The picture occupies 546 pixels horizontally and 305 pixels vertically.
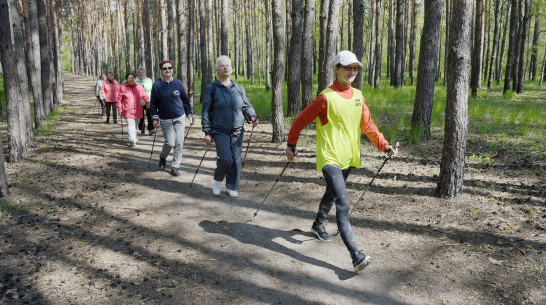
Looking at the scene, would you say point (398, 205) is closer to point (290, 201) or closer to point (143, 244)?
point (290, 201)

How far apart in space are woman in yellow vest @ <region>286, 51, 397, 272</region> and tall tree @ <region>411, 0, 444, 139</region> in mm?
5865

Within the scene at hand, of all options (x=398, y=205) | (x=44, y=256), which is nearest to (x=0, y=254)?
(x=44, y=256)

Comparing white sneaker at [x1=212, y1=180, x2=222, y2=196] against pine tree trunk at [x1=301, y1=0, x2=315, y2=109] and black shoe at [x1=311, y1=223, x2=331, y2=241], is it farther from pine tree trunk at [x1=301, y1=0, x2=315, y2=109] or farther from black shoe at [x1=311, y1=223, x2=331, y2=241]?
pine tree trunk at [x1=301, y1=0, x2=315, y2=109]

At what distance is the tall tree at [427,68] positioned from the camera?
903cm

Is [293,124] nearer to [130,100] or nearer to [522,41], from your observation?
[130,100]

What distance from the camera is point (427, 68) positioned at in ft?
30.9

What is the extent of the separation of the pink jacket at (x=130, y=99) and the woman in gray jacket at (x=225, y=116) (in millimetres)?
5132

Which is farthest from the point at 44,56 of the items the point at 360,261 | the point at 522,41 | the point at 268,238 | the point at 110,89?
the point at 522,41

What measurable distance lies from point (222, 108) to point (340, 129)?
263 cm

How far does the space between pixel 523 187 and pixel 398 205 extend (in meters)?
2.19

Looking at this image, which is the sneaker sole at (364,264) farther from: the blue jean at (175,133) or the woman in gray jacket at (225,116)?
the blue jean at (175,133)

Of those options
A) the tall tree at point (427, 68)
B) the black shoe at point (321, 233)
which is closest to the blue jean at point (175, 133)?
the black shoe at point (321, 233)

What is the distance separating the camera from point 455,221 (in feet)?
18.0

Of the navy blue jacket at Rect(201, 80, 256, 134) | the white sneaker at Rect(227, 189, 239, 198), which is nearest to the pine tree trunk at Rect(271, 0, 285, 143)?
the navy blue jacket at Rect(201, 80, 256, 134)
